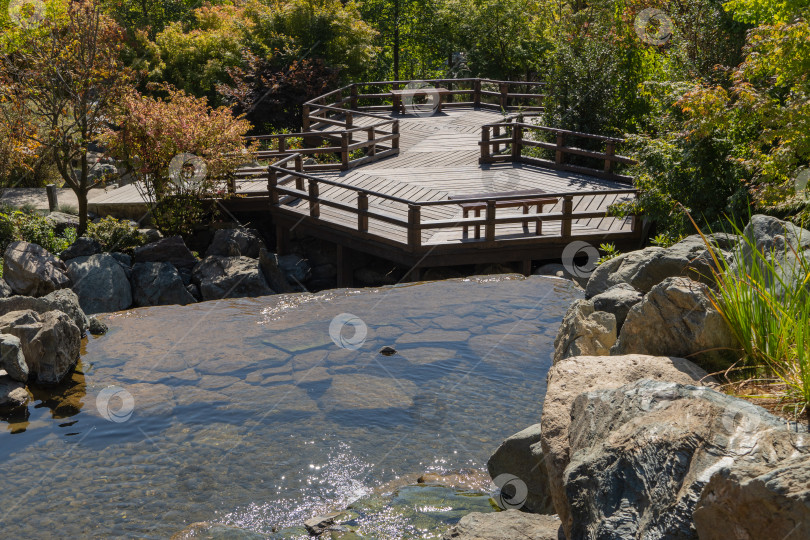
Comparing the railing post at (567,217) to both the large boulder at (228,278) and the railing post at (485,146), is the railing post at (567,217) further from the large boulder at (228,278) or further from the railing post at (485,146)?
the railing post at (485,146)

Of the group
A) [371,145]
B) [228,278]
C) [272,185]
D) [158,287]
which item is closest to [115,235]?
[158,287]

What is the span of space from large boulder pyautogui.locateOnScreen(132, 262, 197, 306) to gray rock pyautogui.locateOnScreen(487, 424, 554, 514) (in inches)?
329

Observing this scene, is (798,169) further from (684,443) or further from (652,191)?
(684,443)

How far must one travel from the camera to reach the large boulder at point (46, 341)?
9.48m

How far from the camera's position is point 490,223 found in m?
13.4

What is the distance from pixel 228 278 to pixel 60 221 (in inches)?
158

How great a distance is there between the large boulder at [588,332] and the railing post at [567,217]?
4971 mm

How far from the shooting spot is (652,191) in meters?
12.7

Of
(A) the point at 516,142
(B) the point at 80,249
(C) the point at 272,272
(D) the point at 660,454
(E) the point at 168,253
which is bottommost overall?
(C) the point at 272,272

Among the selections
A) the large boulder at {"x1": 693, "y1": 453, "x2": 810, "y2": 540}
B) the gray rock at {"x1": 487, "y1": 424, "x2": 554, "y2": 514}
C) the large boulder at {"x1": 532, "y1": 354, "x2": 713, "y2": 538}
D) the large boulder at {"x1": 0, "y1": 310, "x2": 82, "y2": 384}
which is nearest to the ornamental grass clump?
the large boulder at {"x1": 532, "y1": 354, "x2": 713, "y2": 538}

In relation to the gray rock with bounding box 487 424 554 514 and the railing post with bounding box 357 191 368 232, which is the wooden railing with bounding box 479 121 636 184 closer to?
the railing post with bounding box 357 191 368 232

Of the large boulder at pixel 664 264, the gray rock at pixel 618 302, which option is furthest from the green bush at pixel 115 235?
the gray rock at pixel 618 302

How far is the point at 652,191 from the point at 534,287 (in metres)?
2.56

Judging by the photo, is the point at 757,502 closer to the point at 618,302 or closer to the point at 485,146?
the point at 618,302
